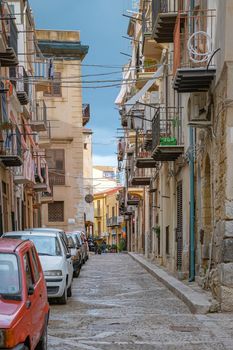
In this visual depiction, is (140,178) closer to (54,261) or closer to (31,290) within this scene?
(54,261)

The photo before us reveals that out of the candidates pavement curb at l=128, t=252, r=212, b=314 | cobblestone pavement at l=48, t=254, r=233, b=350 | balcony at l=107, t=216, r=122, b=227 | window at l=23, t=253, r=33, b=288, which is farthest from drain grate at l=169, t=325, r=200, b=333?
balcony at l=107, t=216, r=122, b=227

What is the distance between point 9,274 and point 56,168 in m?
Answer: 46.7

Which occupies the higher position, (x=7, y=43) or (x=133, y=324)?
(x=7, y=43)

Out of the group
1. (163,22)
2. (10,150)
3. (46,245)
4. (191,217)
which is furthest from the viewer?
(10,150)

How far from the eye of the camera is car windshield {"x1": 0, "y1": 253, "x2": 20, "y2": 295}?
7.40 m

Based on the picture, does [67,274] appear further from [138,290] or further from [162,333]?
[162,333]

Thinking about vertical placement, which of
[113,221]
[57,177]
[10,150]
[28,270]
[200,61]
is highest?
[200,61]

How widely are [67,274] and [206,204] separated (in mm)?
3909

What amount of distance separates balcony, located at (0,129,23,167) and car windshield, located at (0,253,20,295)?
16496 mm

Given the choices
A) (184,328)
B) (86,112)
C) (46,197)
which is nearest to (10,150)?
(184,328)

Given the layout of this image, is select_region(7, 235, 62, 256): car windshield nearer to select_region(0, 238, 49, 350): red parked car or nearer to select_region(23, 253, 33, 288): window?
select_region(0, 238, 49, 350): red parked car

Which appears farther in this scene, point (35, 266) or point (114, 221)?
point (114, 221)

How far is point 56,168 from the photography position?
54.2m

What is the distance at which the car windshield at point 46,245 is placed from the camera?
16062 mm
